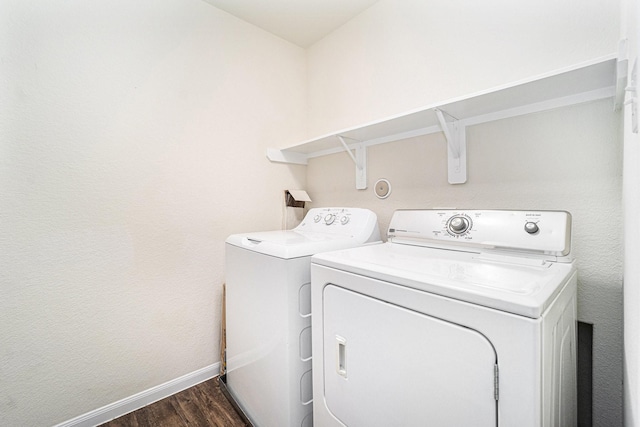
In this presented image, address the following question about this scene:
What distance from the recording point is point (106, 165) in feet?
5.14

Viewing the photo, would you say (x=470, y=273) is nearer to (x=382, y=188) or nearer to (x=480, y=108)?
(x=480, y=108)

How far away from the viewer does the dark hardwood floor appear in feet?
5.06

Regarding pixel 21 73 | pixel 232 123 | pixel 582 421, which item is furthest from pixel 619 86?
pixel 21 73

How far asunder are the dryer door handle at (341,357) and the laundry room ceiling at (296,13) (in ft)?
6.81

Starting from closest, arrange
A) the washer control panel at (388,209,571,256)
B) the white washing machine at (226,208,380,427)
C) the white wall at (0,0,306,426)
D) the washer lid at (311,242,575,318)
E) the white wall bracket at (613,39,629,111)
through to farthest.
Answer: the washer lid at (311,242,575,318) → the white wall bracket at (613,39,629,111) → the washer control panel at (388,209,571,256) → the white washing machine at (226,208,380,427) → the white wall at (0,0,306,426)

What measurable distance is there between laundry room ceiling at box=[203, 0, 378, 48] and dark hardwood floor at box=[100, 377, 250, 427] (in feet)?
8.41

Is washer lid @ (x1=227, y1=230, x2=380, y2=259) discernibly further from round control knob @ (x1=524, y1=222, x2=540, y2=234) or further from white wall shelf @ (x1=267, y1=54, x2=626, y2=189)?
round control knob @ (x1=524, y1=222, x2=540, y2=234)

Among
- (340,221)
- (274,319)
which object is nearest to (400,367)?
(274,319)

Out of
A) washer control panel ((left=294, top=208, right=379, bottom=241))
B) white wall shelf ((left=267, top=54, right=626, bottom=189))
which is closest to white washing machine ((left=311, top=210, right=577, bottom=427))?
washer control panel ((left=294, top=208, right=379, bottom=241))

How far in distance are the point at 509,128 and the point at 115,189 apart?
2.06 meters

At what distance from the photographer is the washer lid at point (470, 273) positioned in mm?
648

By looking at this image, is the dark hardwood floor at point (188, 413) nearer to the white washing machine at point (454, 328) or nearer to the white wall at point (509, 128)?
the white washing machine at point (454, 328)

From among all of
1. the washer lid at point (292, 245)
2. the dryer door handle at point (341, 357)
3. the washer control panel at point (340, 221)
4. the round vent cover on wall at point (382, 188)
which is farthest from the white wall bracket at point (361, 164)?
the dryer door handle at point (341, 357)

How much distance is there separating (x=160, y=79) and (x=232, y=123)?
0.49 meters
